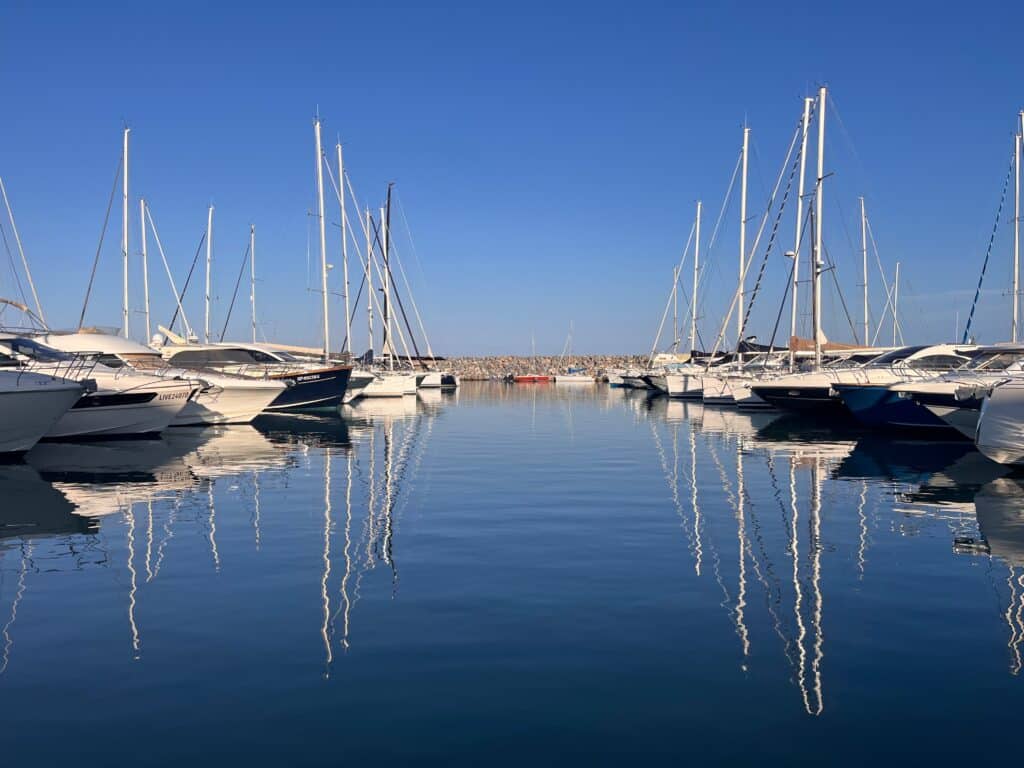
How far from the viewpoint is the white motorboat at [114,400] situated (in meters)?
21.8

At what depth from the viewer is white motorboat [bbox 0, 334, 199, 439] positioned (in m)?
21.8

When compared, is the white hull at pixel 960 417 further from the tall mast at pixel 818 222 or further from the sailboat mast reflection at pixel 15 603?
the sailboat mast reflection at pixel 15 603

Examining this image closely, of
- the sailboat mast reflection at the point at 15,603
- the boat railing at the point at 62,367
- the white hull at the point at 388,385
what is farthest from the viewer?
the white hull at the point at 388,385

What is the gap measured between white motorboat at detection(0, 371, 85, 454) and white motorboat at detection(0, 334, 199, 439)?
222 centimetres

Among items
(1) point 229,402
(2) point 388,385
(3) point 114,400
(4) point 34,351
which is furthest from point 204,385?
(2) point 388,385

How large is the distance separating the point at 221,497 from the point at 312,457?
6.31 m

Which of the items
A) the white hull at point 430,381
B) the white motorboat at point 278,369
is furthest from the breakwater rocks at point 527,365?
the white motorboat at point 278,369

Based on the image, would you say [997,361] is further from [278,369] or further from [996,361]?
[278,369]

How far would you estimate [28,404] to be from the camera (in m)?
18.5

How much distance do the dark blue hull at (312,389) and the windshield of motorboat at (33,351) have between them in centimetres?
1091

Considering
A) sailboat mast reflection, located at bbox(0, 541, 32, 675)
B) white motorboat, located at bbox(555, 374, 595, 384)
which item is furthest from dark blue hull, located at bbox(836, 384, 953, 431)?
white motorboat, located at bbox(555, 374, 595, 384)

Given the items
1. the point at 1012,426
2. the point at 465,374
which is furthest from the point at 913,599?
the point at 465,374

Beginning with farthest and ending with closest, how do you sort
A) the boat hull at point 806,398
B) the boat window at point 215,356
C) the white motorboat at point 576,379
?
the white motorboat at point 576,379 → the boat window at point 215,356 → the boat hull at point 806,398

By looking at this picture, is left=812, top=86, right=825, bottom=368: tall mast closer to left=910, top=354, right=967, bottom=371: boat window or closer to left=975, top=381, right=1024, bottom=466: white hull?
left=910, top=354, right=967, bottom=371: boat window
